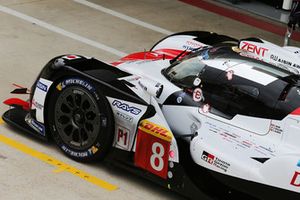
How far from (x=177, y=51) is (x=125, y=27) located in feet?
12.8

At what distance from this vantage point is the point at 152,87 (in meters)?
6.63

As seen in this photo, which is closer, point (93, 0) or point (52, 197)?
point (52, 197)

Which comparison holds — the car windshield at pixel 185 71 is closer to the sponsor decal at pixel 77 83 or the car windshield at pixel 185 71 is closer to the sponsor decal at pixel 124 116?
the sponsor decal at pixel 124 116

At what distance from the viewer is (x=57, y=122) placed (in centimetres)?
696

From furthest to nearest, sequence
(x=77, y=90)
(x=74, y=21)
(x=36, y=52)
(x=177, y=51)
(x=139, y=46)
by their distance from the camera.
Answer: (x=74, y=21) → (x=139, y=46) → (x=36, y=52) → (x=177, y=51) → (x=77, y=90)

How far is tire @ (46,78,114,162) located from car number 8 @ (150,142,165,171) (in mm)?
484

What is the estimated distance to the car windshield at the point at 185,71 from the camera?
662cm

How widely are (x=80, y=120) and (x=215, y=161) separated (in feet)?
4.99

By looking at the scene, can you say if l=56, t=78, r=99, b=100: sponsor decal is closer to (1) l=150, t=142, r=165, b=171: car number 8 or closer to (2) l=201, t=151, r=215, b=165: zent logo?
(1) l=150, t=142, r=165, b=171: car number 8

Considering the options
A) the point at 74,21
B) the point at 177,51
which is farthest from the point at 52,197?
the point at 74,21

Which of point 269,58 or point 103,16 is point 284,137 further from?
point 103,16

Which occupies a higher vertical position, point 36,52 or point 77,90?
point 77,90

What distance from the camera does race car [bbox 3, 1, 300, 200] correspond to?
587cm

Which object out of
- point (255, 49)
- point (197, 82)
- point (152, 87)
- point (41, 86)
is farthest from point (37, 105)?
point (255, 49)
